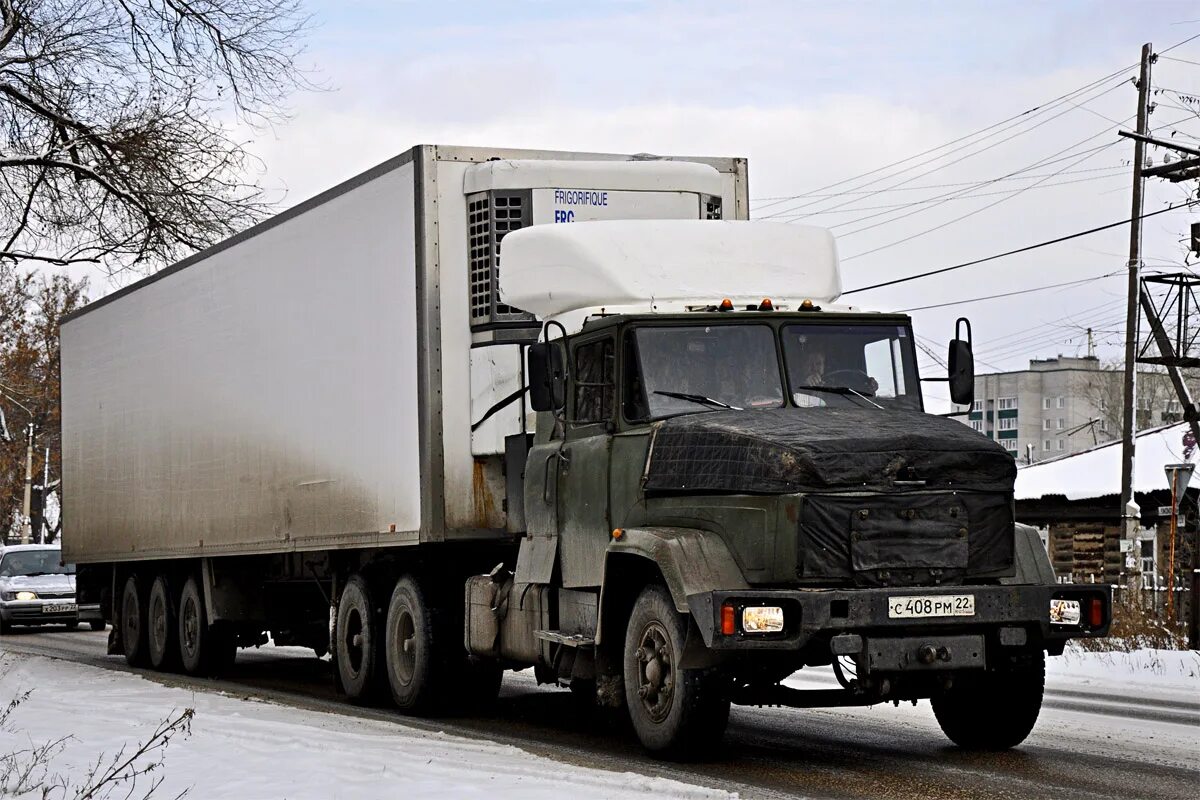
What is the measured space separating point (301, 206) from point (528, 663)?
5.19m

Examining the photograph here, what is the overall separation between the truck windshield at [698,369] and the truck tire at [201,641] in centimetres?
903

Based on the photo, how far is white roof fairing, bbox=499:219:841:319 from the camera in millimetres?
11516

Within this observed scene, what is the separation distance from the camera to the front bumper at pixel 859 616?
9383 mm

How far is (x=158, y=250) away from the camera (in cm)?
2094

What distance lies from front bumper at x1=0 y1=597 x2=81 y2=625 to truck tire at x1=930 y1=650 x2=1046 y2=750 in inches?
882

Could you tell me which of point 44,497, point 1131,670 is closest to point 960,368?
point 1131,670

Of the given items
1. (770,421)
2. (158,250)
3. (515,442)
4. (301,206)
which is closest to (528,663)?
(515,442)

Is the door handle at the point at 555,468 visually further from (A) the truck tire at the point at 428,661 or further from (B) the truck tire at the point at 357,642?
(B) the truck tire at the point at 357,642

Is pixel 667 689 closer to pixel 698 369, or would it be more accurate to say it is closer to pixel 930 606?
pixel 930 606

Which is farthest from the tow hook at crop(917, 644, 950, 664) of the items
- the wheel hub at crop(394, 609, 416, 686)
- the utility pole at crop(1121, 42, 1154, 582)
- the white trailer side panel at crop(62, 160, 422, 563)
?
the utility pole at crop(1121, 42, 1154, 582)

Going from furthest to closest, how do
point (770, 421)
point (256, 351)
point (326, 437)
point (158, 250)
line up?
point (158, 250) < point (256, 351) < point (326, 437) < point (770, 421)

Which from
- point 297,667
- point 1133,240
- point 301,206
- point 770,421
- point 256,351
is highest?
point 1133,240

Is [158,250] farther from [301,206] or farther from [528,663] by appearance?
[528,663]

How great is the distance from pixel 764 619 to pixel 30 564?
987 inches
